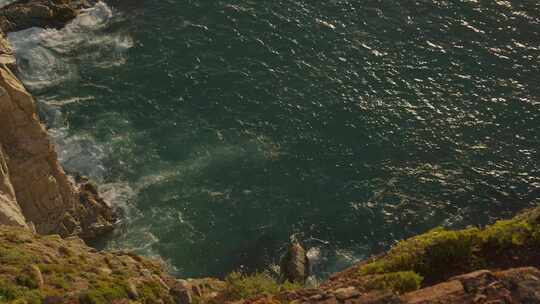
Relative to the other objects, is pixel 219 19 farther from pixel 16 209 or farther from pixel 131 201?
pixel 16 209

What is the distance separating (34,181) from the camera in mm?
46656

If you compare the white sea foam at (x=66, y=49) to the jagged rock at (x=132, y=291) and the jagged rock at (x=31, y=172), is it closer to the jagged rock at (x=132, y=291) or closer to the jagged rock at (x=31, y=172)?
the jagged rock at (x=31, y=172)

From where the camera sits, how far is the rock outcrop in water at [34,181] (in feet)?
147

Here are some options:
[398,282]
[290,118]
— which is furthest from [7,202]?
[290,118]

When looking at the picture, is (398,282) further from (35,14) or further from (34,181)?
(35,14)

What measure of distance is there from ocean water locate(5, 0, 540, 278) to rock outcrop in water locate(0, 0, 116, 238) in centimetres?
283

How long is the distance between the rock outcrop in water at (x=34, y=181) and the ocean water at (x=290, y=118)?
283cm

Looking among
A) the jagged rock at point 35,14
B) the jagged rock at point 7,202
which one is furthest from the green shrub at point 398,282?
the jagged rock at point 35,14

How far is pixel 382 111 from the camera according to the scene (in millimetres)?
61125

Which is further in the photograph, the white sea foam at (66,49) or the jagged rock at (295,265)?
the white sea foam at (66,49)

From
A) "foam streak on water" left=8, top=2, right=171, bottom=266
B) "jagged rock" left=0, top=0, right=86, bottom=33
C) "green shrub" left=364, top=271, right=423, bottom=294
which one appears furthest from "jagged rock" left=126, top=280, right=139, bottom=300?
"jagged rock" left=0, top=0, right=86, bottom=33

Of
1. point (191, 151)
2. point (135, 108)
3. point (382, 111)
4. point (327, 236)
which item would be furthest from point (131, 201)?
point (382, 111)

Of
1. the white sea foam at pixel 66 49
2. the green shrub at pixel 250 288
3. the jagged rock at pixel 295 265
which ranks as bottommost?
the jagged rock at pixel 295 265

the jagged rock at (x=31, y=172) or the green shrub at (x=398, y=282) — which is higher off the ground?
the green shrub at (x=398, y=282)
